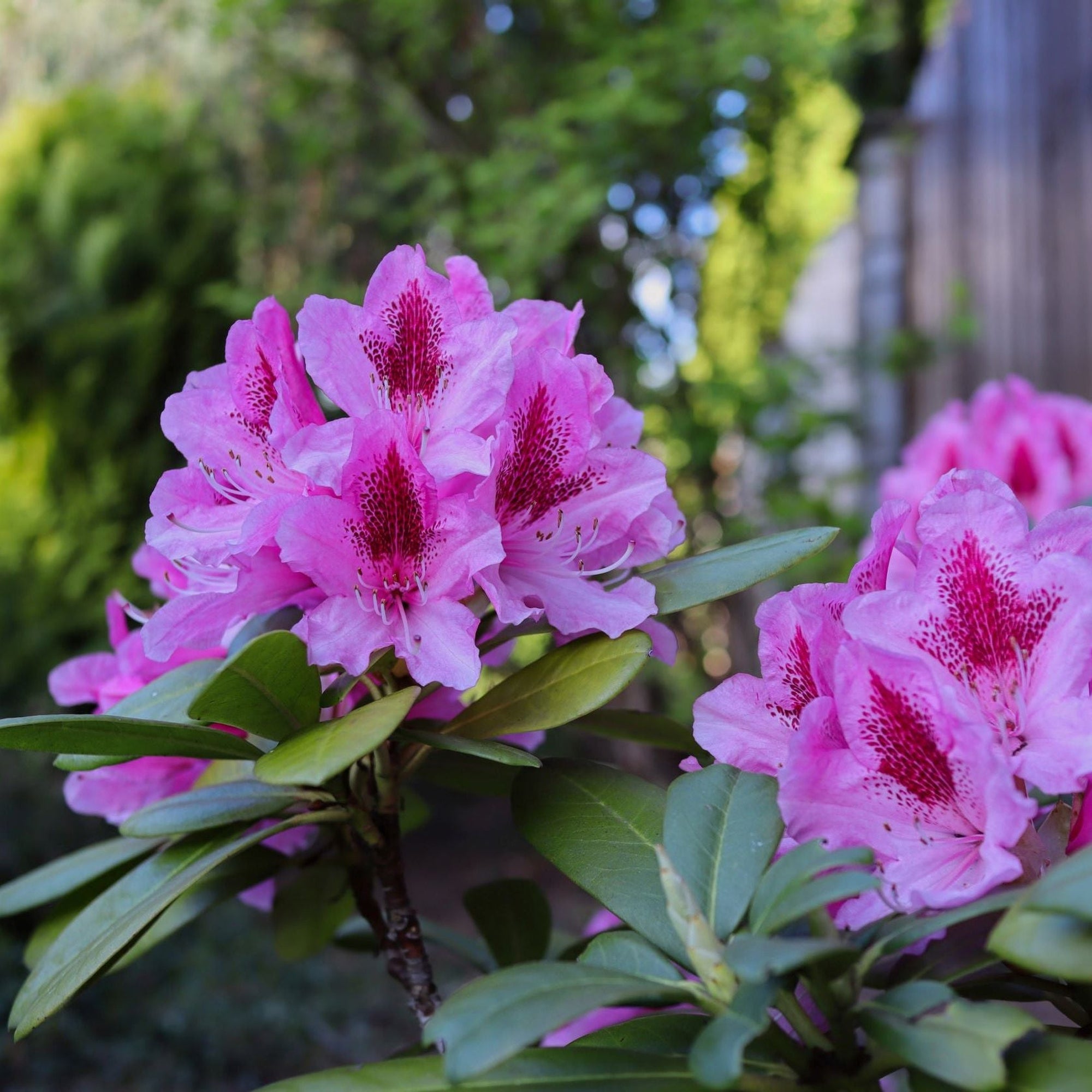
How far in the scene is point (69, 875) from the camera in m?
0.77

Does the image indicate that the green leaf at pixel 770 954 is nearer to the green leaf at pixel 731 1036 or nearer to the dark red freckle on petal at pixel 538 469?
the green leaf at pixel 731 1036

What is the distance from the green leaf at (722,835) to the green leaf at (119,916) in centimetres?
21

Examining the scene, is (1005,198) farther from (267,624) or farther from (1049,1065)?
(1049,1065)

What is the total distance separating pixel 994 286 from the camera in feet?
10.5

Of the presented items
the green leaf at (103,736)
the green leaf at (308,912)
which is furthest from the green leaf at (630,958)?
the green leaf at (308,912)

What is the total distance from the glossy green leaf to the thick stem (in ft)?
0.33

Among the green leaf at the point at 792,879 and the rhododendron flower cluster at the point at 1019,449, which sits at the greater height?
the green leaf at the point at 792,879

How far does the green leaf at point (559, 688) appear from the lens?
58 cm

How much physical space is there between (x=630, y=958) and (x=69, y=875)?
1.50 ft

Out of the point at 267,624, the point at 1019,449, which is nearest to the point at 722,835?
the point at 267,624

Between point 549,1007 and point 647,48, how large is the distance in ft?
10.8

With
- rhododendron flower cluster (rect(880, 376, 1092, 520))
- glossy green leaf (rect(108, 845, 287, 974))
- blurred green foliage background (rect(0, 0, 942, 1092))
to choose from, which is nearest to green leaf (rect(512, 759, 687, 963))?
glossy green leaf (rect(108, 845, 287, 974))

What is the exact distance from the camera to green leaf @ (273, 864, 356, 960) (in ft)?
2.73

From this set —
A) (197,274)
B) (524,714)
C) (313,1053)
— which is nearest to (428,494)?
(524,714)
